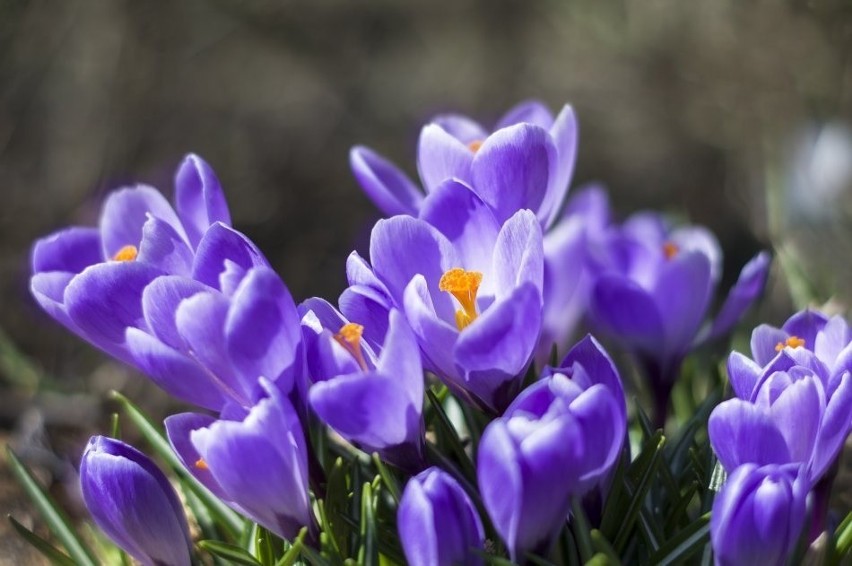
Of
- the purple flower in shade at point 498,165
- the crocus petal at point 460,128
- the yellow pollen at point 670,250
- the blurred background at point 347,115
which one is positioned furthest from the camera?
the blurred background at point 347,115

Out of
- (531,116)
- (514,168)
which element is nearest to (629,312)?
(531,116)

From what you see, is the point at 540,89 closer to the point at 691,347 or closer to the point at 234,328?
the point at 691,347

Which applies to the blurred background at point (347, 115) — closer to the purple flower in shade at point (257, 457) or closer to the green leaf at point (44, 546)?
the green leaf at point (44, 546)

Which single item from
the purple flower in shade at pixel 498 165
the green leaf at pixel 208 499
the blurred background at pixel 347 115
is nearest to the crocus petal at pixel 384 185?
the purple flower in shade at pixel 498 165

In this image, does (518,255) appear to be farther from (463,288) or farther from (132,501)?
(132,501)

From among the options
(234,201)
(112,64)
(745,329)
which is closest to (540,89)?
(234,201)

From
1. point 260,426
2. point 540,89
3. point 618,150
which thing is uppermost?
point 260,426
